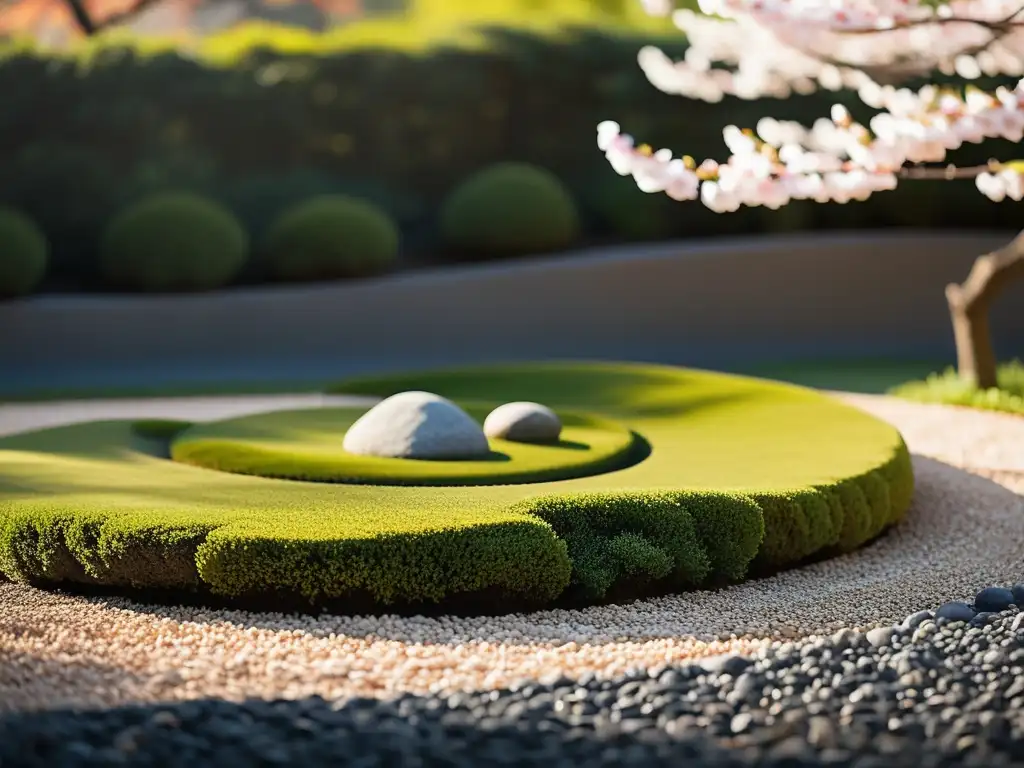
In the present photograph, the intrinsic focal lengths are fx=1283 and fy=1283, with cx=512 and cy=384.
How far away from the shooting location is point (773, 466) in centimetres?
571

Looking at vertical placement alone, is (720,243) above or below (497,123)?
below

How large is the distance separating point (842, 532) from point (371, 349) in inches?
287

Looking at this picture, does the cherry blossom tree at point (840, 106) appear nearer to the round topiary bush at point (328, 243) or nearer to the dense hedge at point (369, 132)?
the round topiary bush at point (328, 243)

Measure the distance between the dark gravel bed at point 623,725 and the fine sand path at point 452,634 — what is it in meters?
0.20

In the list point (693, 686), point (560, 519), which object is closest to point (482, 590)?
point (560, 519)

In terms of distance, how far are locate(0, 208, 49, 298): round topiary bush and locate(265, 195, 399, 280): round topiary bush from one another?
6.98 feet

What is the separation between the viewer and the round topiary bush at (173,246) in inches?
472

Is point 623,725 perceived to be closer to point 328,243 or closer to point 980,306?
point 980,306

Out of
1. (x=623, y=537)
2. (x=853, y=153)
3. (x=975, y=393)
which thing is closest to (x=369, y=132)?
(x=975, y=393)

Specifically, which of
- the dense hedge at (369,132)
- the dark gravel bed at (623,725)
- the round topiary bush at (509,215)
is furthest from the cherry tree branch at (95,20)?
the dark gravel bed at (623,725)

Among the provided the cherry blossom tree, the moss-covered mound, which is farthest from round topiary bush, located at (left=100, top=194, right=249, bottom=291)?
the cherry blossom tree

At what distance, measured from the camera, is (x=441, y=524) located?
4359 mm

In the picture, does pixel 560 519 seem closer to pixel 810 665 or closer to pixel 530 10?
pixel 810 665

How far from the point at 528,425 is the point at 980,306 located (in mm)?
3956
